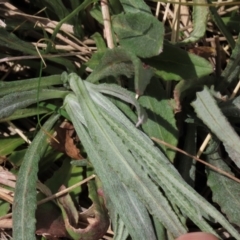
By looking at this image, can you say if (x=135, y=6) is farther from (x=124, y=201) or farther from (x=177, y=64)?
(x=124, y=201)

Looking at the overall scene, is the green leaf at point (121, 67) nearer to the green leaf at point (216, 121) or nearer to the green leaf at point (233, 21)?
the green leaf at point (216, 121)

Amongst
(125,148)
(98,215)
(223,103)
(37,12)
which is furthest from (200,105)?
(37,12)

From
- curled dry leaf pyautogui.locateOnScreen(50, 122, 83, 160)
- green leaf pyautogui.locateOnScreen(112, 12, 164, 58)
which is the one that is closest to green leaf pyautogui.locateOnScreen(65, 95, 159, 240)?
curled dry leaf pyautogui.locateOnScreen(50, 122, 83, 160)

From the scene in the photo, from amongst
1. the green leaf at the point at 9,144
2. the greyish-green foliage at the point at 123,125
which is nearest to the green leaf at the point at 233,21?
the greyish-green foliage at the point at 123,125

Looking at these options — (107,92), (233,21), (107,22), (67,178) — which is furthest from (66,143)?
(233,21)

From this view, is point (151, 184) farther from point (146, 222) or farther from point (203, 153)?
point (203, 153)

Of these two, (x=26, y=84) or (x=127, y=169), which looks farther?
(x=26, y=84)

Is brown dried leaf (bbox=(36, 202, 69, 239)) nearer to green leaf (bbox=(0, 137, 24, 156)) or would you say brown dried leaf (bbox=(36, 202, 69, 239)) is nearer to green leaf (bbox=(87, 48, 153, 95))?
green leaf (bbox=(0, 137, 24, 156))
